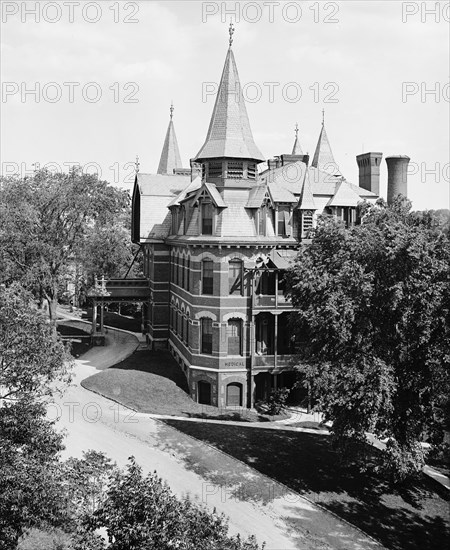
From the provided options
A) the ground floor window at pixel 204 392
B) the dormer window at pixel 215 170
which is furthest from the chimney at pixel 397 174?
the ground floor window at pixel 204 392

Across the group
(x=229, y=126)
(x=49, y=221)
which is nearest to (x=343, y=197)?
(x=229, y=126)

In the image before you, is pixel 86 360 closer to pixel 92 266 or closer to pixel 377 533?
pixel 92 266

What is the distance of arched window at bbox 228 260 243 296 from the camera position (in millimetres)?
34000

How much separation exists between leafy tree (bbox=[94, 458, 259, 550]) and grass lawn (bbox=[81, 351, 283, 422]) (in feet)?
69.3

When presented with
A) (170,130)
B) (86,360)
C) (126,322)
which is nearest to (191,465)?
(86,360)

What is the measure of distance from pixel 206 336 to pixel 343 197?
1694 centimetres

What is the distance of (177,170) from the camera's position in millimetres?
55844

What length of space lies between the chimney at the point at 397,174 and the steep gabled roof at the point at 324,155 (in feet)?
21.1

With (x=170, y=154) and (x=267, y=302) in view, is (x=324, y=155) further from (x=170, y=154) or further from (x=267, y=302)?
(x=267, y=302)

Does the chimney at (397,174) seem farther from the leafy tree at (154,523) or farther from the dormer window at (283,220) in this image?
the leafy tree at (154,523)

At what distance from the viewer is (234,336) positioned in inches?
1355

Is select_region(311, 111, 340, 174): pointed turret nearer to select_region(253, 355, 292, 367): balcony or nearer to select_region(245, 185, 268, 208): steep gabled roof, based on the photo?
select_region(245, 185, 268, 208): steep gabled roof

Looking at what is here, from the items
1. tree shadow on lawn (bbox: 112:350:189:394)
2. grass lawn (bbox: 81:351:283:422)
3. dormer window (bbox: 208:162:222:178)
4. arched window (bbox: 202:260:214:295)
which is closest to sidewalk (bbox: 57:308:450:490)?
grass lawn (bbox: 81:351:283:422)

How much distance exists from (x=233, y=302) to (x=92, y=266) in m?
16.5
